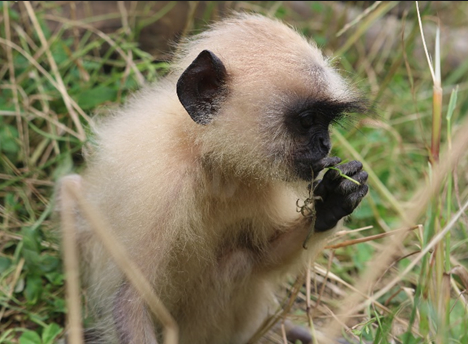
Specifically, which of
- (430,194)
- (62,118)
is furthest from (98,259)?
(430,194)

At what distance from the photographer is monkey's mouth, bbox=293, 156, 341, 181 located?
3.32m

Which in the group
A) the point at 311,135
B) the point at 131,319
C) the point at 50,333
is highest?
the point at 311,135

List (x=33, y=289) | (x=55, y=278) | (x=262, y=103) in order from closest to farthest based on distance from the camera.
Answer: (x=262, y=103)
(x=33, y=289)
(x=55, y=278)

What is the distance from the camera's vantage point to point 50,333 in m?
3.78

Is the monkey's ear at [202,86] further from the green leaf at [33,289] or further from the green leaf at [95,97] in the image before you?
the green leaf at [95,97]

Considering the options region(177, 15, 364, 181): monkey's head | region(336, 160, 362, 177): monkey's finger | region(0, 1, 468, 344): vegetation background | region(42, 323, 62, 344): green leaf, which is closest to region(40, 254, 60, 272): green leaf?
region(0, 1, 468, 344): vegetation background

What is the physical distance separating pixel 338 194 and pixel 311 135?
385 millimetres

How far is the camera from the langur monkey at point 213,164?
3.25 metres

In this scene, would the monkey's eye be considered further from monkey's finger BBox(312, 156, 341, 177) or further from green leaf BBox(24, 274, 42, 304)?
green leaf BBox(24, 274, 42, 304)

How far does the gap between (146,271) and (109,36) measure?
2902mm

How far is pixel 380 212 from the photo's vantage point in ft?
17.0

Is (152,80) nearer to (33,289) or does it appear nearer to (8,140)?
(8,140)

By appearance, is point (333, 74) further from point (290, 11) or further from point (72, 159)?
point (290, 11)

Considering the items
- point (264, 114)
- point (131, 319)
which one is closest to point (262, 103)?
point (264, 114)
